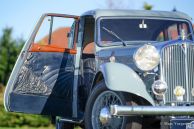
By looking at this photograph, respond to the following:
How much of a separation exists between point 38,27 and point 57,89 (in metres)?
0.97

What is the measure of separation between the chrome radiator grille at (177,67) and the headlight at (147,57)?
4.9 inches

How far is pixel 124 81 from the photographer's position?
6.48 metres

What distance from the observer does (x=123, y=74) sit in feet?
21.5

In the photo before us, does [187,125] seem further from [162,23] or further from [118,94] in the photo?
[162,23]

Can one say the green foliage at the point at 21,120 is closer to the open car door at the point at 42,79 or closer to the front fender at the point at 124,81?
the open car door at the point at 42,79

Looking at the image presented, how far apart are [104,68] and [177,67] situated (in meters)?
0.87

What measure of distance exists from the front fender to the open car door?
1785 mm

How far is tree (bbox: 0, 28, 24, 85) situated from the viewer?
1371 inches

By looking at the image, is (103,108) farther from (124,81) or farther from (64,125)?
(64,125)

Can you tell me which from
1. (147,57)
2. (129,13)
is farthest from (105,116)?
(129,13)

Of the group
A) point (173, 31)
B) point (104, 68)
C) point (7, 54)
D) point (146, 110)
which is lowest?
point (146, 110)

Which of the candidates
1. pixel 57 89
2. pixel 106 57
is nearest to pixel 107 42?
pixel 106 57

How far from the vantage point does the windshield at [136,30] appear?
816cm

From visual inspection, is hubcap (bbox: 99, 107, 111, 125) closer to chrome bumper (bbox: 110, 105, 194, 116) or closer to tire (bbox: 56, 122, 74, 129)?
chrome bumper (bbox: 110, 105, 194, 116)
